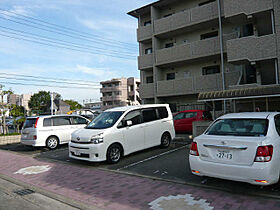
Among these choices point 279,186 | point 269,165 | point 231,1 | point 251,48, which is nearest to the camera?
point 269,165

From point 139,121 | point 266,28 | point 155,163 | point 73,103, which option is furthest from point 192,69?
point 73,103

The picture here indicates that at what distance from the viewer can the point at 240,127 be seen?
4848mm

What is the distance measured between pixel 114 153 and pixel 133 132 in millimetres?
1023

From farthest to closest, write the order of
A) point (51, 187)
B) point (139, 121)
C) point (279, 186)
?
point (139, 121) < point (51, 187) < point (279, 186)

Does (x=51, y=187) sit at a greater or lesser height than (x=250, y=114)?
lesser

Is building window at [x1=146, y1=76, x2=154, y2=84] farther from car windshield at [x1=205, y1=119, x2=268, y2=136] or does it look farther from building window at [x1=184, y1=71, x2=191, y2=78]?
car windshield at [x1=205, y1=119, x2=268, y2=136]

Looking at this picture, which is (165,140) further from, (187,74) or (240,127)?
(187,74)

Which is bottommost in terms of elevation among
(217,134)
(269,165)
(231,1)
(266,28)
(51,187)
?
(51,187)

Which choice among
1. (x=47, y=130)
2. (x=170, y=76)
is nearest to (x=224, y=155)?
(x=47, y=130)

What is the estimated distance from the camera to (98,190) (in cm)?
514

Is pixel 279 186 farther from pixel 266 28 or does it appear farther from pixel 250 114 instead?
pixel 266 28

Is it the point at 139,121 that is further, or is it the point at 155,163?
the point at 139,121

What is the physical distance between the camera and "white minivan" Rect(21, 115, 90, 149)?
10469mm

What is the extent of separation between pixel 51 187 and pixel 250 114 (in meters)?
5.15
